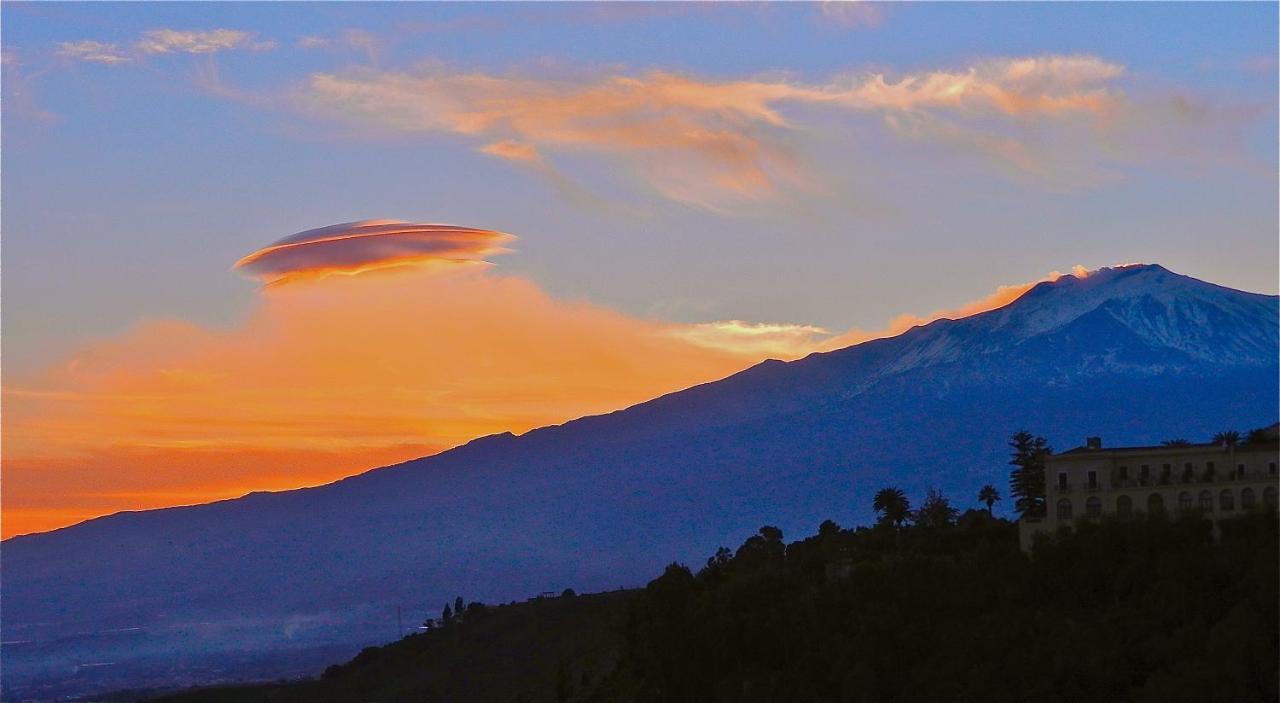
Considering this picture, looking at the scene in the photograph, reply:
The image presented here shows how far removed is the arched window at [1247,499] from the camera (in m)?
88.1

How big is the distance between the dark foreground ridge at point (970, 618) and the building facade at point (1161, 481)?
124 cm

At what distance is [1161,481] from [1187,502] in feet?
4.63

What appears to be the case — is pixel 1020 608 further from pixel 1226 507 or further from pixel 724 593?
pixel 724 593

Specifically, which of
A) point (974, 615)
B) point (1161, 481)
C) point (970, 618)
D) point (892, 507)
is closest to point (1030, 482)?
point (892, 507)

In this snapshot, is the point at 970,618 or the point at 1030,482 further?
the point at 1030,482

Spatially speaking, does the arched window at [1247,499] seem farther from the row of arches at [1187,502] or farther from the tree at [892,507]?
the tree at [892,507]

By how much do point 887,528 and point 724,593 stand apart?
9288 millimetres

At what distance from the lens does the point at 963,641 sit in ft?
300

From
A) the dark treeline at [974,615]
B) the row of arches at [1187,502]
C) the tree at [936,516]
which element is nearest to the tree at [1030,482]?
the dark treeline at [974,615]

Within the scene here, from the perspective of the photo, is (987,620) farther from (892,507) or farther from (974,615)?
(892,507)

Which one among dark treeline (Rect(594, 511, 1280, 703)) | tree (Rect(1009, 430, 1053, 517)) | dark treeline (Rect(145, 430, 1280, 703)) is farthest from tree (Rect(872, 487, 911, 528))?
tree (Rect(1009, 430, 1053, 517))

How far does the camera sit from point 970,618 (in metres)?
91.9

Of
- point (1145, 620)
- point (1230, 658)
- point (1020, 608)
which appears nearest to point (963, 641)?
point (1020, 608)

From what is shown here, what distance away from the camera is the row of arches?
8806 cm
